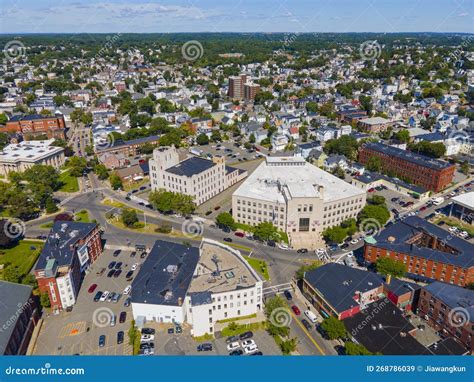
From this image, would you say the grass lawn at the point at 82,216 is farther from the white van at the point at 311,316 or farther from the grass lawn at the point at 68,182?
the white van at the point at 311,316

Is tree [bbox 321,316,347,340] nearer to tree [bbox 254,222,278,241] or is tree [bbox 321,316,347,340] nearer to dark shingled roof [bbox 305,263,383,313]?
dark shingled roof [bbox 305,263,383,313]

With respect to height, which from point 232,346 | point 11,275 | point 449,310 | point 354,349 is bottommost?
point 232,346

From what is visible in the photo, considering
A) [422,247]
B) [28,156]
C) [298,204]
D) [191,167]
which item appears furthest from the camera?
Result: [28,156]

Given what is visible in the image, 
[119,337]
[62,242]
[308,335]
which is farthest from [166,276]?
[308,335]

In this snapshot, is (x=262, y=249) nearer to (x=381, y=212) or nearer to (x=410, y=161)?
(x=381, y=212)

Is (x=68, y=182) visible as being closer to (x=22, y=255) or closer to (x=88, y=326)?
(x=22, y=255)
